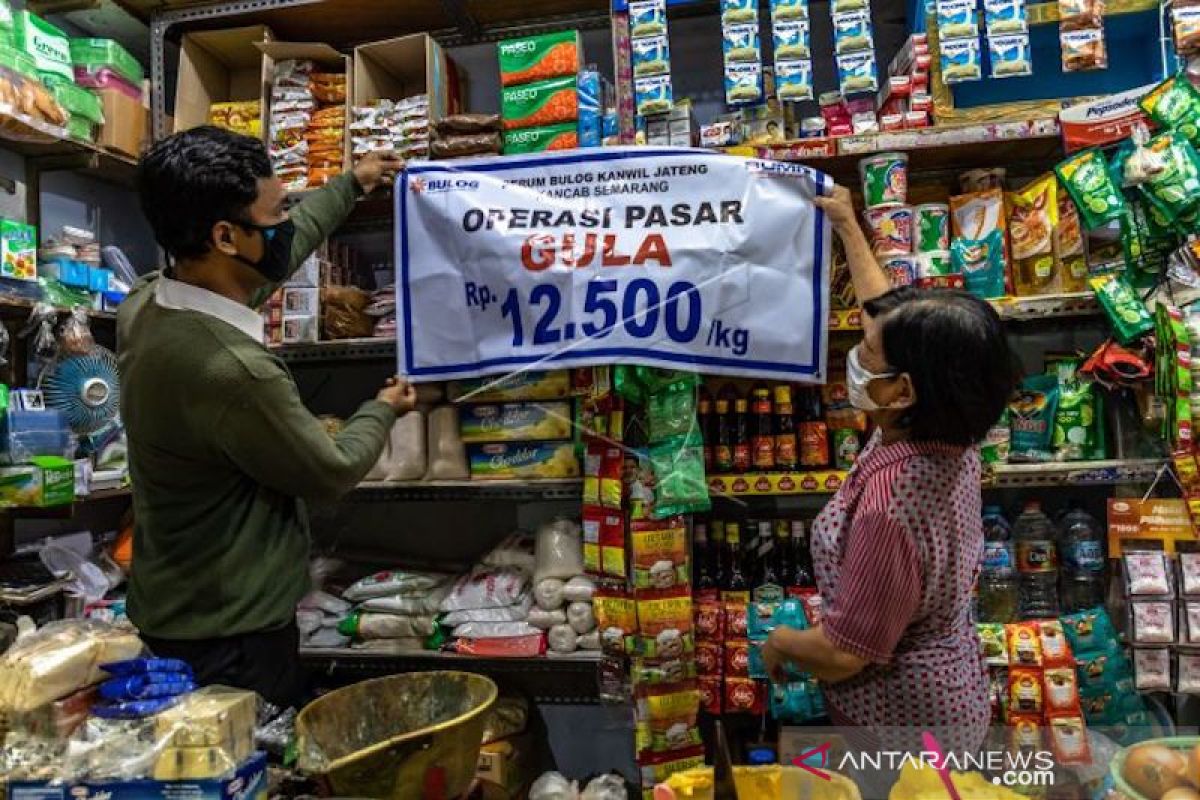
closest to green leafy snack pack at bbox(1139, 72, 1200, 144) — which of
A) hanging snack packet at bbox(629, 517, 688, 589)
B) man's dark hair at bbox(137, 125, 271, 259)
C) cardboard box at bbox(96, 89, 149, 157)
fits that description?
hanging snack packet at bbox(629, 517, 688, 589)

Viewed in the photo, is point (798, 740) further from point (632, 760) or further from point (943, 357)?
point (632, 760)

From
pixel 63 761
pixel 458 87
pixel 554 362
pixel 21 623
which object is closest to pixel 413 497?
pixel 554 362

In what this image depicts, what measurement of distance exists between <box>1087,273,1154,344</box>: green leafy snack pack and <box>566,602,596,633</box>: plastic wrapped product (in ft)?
5.66

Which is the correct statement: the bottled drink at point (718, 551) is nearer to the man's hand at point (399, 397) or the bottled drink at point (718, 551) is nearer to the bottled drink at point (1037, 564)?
the bottled drink at point (1037, 564)

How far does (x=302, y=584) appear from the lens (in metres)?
2.07

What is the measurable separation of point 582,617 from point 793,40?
186 cm

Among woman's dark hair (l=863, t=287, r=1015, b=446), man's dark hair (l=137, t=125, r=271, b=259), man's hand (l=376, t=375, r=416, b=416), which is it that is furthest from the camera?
man's hand (l=376, t=375, r=416, b=416)

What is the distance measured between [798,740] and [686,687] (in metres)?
1.42

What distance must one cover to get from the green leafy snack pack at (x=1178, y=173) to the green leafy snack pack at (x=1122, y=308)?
0.24m

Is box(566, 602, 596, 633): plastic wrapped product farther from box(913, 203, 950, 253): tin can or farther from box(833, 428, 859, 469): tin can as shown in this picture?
box(913, 203, 950, 253): tin can

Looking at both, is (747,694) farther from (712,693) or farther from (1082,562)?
(1082,562)

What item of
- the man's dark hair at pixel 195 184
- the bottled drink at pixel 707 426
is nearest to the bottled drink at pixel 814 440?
the bottled drink at pixel 707 426

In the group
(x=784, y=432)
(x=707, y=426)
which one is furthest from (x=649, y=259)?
(x=784, y=432)

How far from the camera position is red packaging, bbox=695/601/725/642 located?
257 cm
